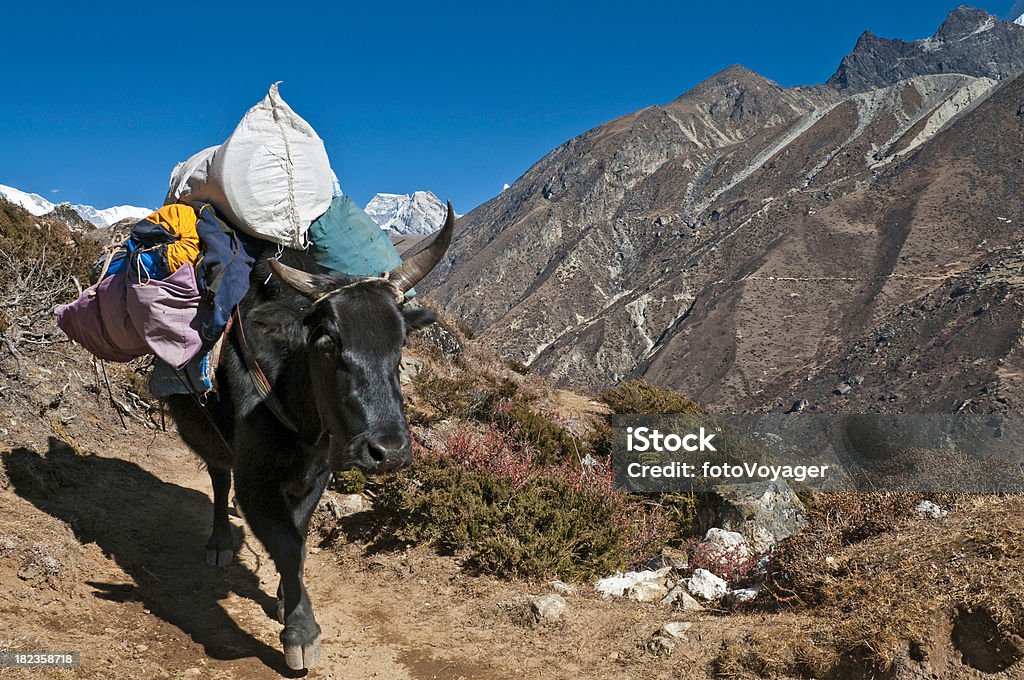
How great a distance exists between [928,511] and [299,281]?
4.68 m

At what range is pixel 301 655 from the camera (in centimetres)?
365

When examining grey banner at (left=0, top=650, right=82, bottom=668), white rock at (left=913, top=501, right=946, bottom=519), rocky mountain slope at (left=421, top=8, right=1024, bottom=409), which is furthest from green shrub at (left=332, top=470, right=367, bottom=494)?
rocky mountain slope at (left=421, top=8, right=1024, bottom=409)

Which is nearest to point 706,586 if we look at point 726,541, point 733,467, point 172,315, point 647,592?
point 647,592

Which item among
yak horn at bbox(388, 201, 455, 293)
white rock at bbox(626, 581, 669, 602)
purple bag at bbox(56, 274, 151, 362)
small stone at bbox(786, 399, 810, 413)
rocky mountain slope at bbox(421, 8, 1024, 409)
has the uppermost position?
rocky mountain slope at bbox(421, 8, 1024, 409)

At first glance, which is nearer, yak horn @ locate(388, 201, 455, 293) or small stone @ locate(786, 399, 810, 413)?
yak horn @ locate(388, 201, 455, 293)

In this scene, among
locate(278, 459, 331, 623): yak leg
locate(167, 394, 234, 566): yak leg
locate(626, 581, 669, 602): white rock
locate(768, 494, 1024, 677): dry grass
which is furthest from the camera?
locate(626, 581, 669, 602): white rock

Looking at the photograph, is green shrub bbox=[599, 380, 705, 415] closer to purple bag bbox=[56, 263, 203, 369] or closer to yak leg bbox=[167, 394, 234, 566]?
yak leg bbox=[167, 394, 234, 566]

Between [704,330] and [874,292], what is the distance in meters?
18.0

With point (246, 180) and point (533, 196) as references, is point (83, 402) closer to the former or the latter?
point (246, 180)

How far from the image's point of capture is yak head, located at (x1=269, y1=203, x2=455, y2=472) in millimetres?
3080

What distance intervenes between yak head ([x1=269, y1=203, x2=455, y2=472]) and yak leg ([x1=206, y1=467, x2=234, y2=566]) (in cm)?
203

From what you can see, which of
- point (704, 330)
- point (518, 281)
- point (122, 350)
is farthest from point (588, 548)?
point (518, 281)

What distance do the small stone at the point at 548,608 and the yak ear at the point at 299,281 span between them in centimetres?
227

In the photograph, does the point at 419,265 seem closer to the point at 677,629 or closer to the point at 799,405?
the point at 677,629
